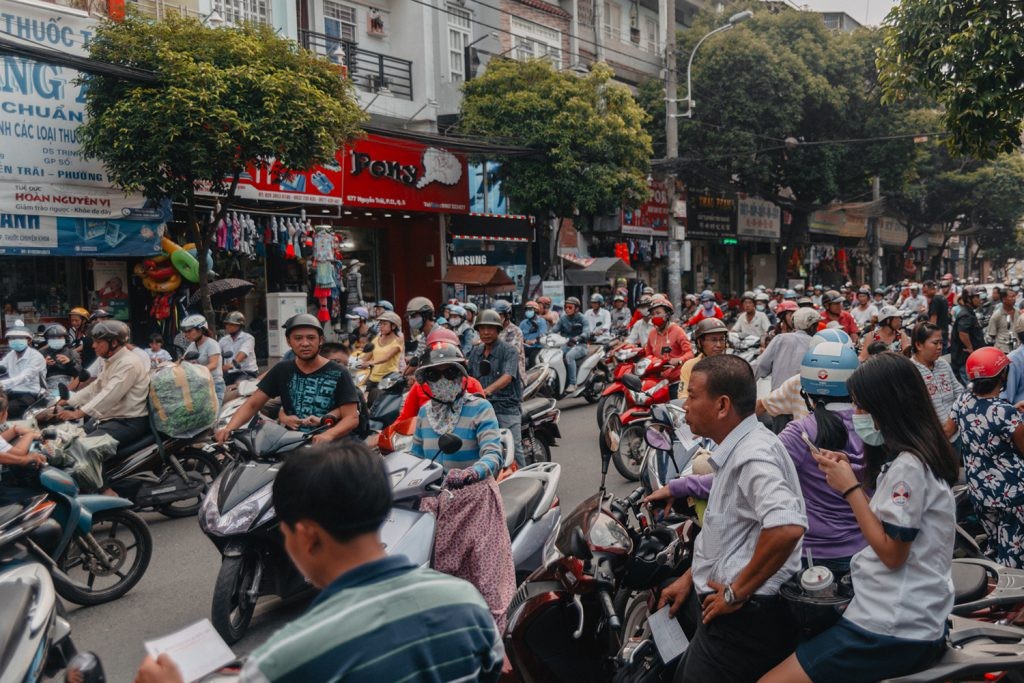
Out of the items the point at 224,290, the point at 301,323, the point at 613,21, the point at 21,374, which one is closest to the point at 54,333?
the point at 21,374

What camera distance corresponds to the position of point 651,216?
2817 centimetres

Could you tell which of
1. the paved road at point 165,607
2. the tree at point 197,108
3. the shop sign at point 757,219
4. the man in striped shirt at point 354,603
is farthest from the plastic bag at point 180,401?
the shop sign at point 757,219

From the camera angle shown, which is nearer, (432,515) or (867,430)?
(867,430)

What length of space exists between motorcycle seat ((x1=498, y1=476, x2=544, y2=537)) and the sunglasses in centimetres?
66

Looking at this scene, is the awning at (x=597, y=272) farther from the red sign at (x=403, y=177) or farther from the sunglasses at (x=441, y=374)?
the sunglasses at (x=441, y=374)

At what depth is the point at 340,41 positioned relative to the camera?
19.1 meters

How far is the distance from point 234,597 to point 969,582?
342cm

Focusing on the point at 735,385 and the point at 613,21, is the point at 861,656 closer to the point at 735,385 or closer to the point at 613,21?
the point at 735,385

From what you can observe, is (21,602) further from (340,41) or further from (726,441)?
(340,41)

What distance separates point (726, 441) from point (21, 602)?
2.45 meters

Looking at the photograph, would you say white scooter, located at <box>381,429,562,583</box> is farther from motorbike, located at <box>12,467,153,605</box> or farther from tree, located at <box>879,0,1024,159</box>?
tree, located at <box>879,0,1024,159</box>

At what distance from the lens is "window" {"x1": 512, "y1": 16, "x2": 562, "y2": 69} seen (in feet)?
78.4

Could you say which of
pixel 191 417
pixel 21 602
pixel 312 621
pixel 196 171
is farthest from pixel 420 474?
pixel 196 171

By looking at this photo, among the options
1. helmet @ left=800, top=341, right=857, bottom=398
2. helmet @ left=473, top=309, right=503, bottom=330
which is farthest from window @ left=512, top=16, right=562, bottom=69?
helmet @ left=800, top=341, right=857, bottom=398
